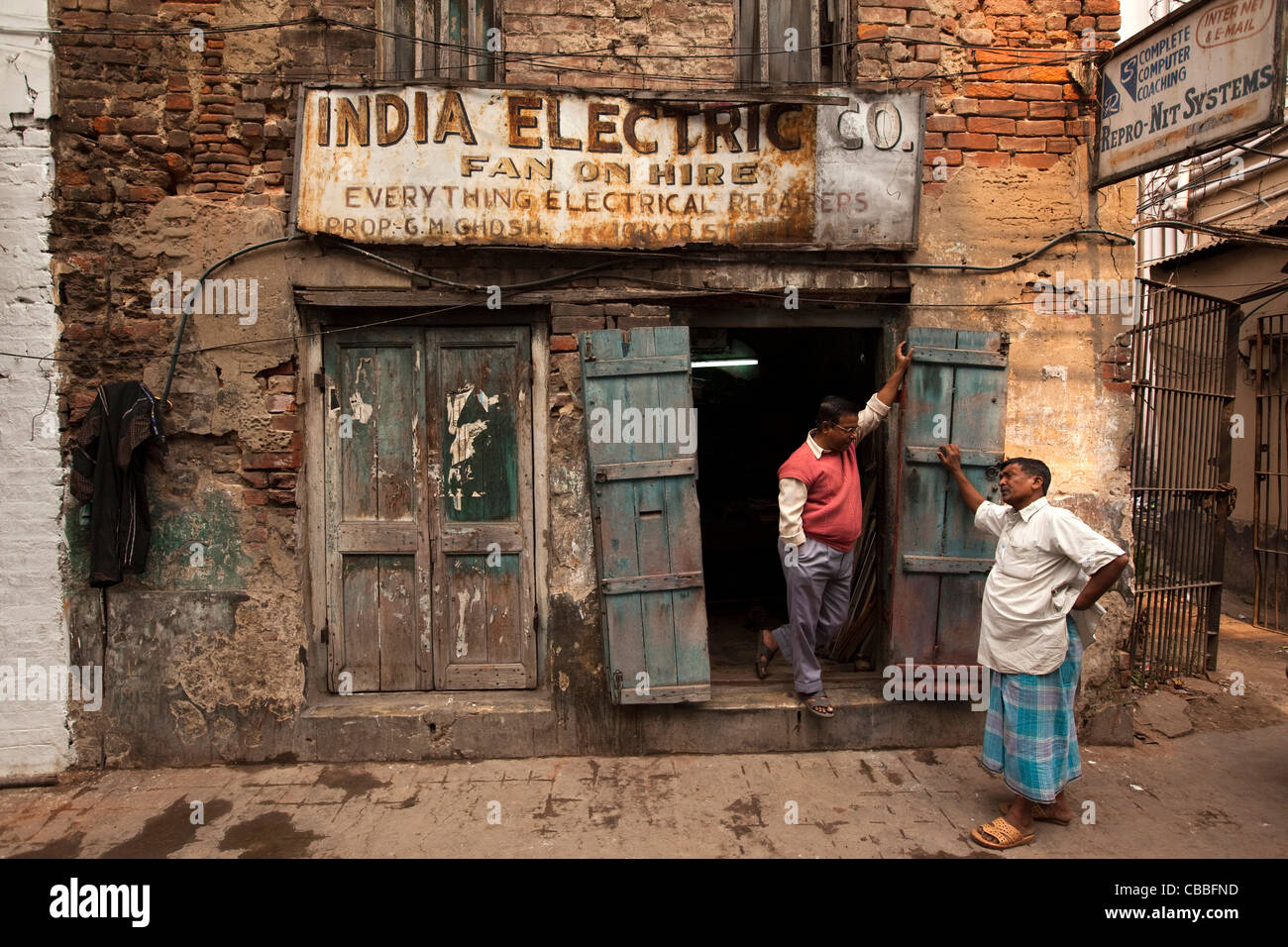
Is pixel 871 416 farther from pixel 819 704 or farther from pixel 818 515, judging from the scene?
pixel 819 704

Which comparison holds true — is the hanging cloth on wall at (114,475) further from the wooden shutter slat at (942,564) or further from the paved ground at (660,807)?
the wooden shutter slat at (942,564)

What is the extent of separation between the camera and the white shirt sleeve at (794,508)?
447cm

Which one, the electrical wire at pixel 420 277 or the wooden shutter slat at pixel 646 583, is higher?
the electrical wire at pixel 420 277

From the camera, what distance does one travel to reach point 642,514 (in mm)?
4438

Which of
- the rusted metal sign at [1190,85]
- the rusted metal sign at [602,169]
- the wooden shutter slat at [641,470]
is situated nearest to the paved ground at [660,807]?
the wooden shutter slat at [641,470]

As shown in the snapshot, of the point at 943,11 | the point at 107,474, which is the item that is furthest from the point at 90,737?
the point at 943,11

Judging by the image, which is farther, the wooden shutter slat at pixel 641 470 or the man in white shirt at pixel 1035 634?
the wooden shutter slat at pixel 641 470

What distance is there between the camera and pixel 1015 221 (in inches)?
180

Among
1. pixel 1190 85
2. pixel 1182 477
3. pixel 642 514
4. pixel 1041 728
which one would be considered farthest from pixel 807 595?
pixel 1182 477

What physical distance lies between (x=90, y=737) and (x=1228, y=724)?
23.5ft

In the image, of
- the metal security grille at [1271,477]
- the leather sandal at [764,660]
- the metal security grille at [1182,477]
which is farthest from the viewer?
the metal security grille at [1271,477]

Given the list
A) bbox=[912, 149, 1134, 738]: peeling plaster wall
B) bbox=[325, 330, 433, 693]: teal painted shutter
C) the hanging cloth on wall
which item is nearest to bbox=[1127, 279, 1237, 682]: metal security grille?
bbox=[912, 149, 1134, 738]: peeling plaster wall

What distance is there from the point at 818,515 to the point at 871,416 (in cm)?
Answer: 70

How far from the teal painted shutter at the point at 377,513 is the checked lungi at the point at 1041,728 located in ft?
10.9
